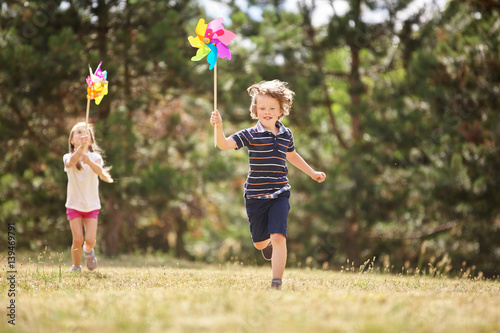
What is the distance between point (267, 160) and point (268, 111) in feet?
1.66

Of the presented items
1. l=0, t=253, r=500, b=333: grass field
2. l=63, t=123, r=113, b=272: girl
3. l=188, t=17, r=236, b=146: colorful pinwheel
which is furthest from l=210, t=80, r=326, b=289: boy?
l=63, t=123, r=113, b=272: girl

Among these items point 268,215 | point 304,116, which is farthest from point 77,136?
point 304,116

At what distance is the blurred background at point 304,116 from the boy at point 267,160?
16.3 ft

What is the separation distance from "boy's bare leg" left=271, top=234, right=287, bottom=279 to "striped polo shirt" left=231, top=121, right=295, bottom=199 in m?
0.47

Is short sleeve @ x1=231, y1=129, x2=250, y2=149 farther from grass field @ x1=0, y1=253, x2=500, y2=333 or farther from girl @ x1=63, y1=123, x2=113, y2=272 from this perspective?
girl @ x1=63, y1=123, x2=113, y2=272

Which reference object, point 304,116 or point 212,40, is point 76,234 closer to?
point 212,40

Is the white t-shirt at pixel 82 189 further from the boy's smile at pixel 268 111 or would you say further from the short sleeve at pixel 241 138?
the boy's smile at pixel 268 111

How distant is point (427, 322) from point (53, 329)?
222cm

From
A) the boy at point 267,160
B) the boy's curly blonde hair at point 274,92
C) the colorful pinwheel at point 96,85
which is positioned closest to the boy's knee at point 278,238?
the boy at point 267,160

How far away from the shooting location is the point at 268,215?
5.68 meters

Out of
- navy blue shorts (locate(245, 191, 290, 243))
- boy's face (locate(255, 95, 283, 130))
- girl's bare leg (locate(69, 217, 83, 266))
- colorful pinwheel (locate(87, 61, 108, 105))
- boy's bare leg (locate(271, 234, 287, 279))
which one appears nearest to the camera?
boy's bare leg (locate(271, 234, 287, 279))

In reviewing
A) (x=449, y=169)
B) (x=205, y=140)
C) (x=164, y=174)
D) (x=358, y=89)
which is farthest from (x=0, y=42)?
(x=449, y=169)

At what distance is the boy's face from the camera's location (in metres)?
5.86

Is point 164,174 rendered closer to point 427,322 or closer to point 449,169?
point 449,169
